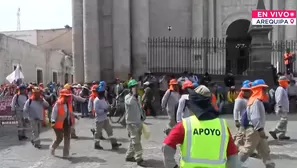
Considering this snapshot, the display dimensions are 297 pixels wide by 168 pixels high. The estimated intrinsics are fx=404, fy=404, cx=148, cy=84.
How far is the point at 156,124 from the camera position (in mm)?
14297

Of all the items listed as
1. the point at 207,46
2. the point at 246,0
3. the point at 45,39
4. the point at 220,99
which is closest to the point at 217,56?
the point at 207,46

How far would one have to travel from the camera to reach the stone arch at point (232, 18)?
2425cm

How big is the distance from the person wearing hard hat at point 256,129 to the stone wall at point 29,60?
72.5 feet

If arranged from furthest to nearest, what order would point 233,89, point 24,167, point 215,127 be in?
point 233,89 → point 24,167 → point 215,127

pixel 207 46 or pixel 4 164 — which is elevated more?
pixel 207 46

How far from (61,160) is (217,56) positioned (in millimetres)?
14888

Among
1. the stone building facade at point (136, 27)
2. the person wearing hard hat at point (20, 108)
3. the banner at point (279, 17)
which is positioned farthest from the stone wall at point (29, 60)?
the banner at point (279, 17)

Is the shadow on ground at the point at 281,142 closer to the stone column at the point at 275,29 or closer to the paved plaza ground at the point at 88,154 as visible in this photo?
the paved plaza ground at the point at 88,154

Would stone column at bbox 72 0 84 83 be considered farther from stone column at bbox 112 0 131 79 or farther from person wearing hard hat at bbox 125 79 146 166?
person wearing hard hat at bbox 125 79 146 166

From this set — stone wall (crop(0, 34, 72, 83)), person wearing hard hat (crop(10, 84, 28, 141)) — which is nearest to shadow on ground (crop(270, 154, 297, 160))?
person wearing hard hat (crop(10, 84, 28, 141))

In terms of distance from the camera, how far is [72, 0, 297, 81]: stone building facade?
2034 centimetres

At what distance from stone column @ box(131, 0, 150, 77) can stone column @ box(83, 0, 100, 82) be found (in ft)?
6.03

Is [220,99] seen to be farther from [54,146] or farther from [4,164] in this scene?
[4,164]

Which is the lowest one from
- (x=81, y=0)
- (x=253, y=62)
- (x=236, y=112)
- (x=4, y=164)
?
(x=4, y=164)
